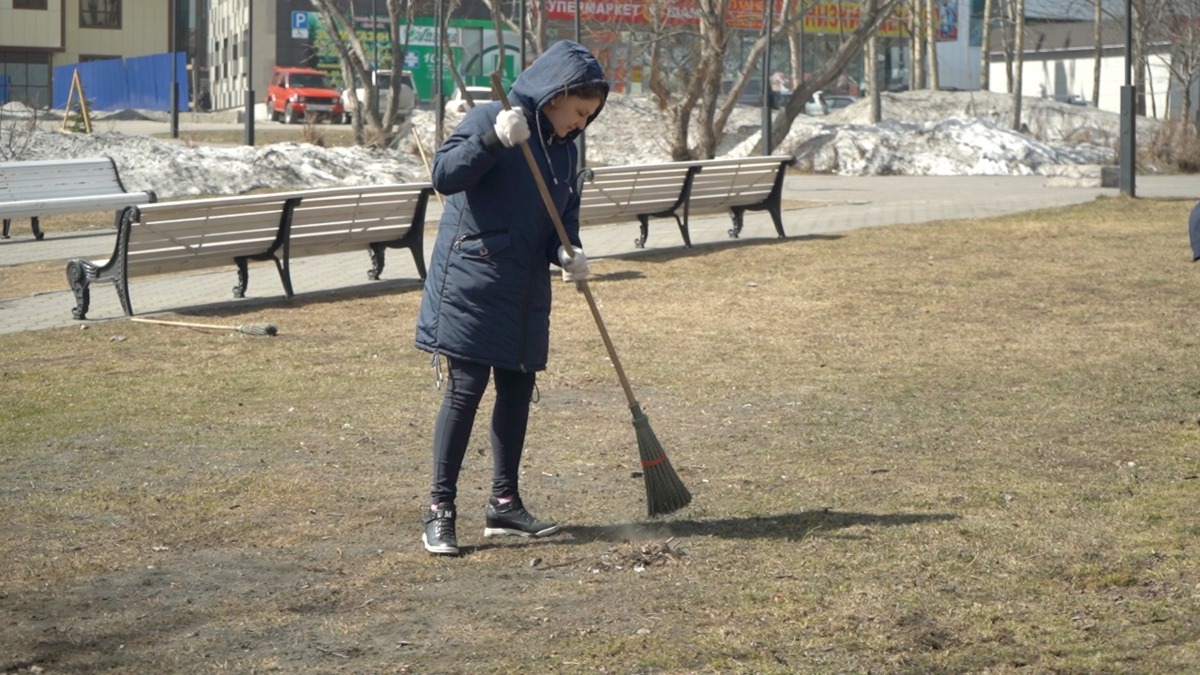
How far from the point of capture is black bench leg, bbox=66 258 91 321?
33.3 feet

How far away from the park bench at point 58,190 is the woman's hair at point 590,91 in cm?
1200

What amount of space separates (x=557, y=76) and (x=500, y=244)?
541 mm

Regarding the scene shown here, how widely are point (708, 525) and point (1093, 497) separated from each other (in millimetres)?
1382

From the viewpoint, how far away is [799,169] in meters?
31.1

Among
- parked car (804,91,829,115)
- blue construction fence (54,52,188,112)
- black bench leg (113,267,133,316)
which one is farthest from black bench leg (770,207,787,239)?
blue construction fence (54,52,188,112)

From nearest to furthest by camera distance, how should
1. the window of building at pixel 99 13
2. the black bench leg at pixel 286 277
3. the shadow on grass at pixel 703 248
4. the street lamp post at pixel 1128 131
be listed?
the black bench leg at pixel 286 277
the shadow on grass at pixel 703 248
the street lamp post at pixel 1128 131
the window of building at pixel 99 13

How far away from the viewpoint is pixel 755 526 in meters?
5.17

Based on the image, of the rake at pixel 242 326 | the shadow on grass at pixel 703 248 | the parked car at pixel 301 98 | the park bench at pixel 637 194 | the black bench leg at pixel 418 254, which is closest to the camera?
the rake at pixel 242 326

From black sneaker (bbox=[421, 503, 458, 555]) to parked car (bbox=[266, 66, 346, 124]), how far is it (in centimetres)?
4234

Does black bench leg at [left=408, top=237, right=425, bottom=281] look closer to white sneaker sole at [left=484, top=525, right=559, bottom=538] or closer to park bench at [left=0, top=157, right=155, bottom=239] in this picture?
park bench at [left=0, top=157, right=155, bottom=239]

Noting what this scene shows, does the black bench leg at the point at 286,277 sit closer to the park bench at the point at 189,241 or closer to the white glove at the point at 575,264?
the park bench at the point at 189,241

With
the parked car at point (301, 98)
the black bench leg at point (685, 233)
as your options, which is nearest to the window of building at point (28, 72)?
the parked car at point (301, 98)

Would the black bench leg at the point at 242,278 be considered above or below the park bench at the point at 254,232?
below

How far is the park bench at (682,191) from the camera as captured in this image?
43.4 ft
